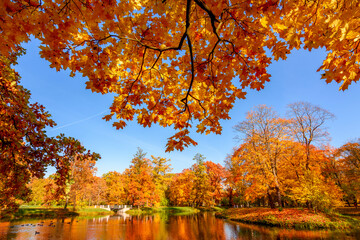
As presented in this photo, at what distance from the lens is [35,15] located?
96.7 inches

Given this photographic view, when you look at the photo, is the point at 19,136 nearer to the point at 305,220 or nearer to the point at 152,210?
the point at 305,220

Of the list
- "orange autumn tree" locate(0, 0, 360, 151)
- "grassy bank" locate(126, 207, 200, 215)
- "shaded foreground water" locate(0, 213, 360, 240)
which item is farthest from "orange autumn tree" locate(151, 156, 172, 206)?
"orange autumn tree" locate(0, 0, 360, 151)

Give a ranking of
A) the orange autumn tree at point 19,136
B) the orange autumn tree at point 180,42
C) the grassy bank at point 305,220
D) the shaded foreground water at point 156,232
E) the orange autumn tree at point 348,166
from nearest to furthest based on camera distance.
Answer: the orange autumn tree at point 180,42 < the orange autumn tree at point 19,136 < the shaded foreground water at point 156,232 < the grassy bank at point 305,220 < the orange autumn tree at point 348,166

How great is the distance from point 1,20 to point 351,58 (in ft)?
15.5

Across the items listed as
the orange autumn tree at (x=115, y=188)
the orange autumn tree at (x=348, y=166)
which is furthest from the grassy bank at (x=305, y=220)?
the orange autumn tree at (x=115, y=188)

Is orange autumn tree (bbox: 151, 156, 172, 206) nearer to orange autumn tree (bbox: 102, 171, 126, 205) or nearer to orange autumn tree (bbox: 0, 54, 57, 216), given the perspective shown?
orange autumn tree (bbox: 102, 171, 126, 205)

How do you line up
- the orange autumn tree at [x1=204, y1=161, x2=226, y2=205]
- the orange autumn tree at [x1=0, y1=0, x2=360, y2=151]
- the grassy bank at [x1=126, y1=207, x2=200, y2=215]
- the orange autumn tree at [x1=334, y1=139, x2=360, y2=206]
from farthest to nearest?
the orange autumn tree at [x1=204, y1=161, x2=226, y2=205]
the grassy bank at [x1=126, y1=207, x2=200, y2=215]
the orange autumn tree at [x1=334, y1=139, x2=360, y2=206]
the orange autumn tree at [x1=0, y1=0, x2=360, y2=151]

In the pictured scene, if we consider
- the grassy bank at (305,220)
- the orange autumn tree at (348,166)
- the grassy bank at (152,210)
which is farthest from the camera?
the grassy bank at (152,210)

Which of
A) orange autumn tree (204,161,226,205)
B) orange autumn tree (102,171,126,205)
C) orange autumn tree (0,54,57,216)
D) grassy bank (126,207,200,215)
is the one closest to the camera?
orange autumn tree (0,54,57,216)

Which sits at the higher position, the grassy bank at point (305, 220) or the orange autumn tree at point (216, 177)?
the orange autumn tree at point (216, 177)

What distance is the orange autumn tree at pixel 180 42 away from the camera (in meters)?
2.32

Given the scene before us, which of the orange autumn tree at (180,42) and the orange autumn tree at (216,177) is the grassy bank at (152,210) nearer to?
the orange autumn tree at (216,177)

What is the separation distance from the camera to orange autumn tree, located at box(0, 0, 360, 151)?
7.63 ft

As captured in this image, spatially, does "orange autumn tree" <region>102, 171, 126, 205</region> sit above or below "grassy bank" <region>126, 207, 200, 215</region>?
above
